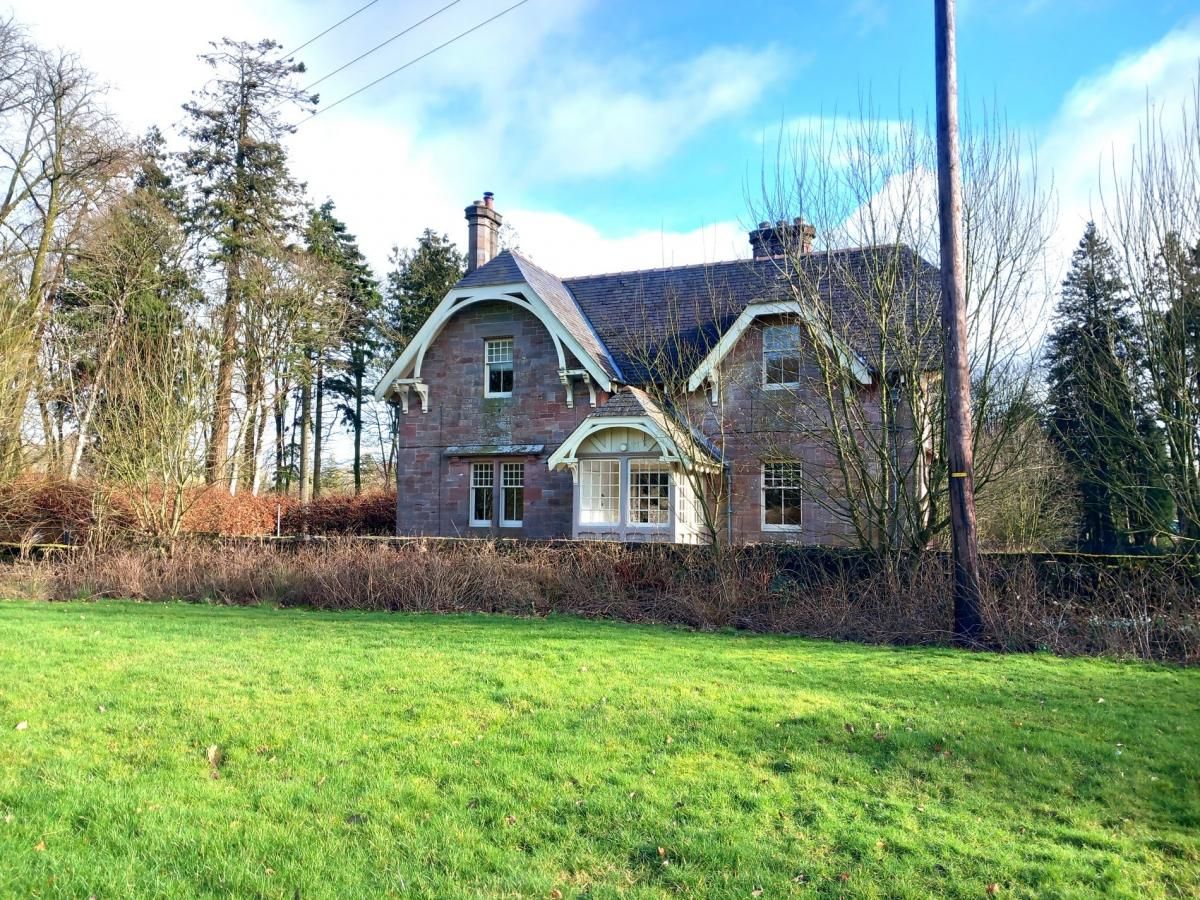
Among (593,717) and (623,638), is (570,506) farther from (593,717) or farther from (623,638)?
(593,717)

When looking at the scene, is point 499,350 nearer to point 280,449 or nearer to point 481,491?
point 481,491

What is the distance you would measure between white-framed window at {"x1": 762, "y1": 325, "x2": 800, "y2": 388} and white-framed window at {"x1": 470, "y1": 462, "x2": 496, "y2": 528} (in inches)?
319

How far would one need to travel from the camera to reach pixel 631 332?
20.9 meters

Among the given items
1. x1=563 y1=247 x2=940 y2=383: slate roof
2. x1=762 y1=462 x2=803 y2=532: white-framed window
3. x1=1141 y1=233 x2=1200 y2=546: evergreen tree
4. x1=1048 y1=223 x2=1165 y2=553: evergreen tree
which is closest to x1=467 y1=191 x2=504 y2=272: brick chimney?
x1=563 y1=247 x2=940 y2=383: slate roof

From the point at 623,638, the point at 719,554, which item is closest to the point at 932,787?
the point at 623,638

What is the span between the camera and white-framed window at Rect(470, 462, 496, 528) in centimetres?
2198

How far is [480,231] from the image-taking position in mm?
24734

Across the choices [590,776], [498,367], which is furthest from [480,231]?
[590,776]

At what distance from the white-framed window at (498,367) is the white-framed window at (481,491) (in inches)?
79.7

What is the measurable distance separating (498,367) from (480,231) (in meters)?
5.12

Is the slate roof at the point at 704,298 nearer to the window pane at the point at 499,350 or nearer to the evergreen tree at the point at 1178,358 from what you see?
the window pane at the point at 499,350

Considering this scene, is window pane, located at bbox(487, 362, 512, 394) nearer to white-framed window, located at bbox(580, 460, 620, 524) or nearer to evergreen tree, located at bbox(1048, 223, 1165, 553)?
white-framed window, located at bbox(580, 460, 620, 524)

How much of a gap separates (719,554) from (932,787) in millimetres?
8260

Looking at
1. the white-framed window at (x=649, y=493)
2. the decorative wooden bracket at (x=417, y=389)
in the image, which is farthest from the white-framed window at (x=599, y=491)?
the decorative wooden bracket at (x=417, y=389)
